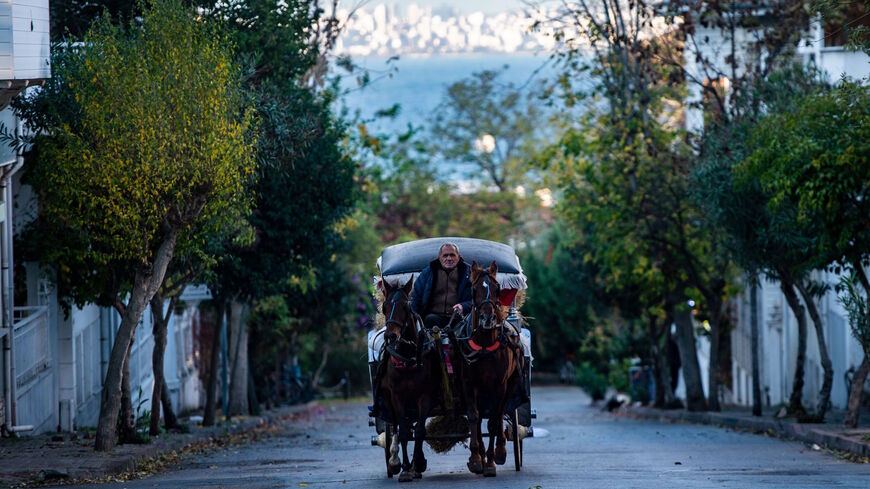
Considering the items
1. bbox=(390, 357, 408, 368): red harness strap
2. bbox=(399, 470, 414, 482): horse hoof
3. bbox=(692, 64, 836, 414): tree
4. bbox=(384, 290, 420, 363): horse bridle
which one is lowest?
bbox=(399, 470, 414, 482): horse hoof

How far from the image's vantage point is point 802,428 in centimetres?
2342

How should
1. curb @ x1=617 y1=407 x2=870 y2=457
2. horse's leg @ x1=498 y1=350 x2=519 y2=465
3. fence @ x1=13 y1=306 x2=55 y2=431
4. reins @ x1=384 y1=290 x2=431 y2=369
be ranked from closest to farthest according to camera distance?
reins @ x1=384 y1=290 x2=431 y2=369, horse's leg @ x1=498 y1=350 x2=519 y2=465, curb @ x1=617 y1=407 x2=870 y2=457, fence @ x1=13 y1=306 x2=55 y2=431

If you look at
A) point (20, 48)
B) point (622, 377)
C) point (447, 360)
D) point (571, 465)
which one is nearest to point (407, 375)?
point (447, 360)

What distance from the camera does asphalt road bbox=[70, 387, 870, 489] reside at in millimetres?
13484

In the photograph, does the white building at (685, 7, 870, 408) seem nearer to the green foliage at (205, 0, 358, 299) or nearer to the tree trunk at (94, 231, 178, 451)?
the green foliage at (205, 0, 358, 299)

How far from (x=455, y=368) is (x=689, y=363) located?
80.5 feet

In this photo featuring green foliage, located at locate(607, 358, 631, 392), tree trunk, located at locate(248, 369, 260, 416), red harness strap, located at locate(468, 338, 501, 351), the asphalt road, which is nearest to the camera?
the asphalt road

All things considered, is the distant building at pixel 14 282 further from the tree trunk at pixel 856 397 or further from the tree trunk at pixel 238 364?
the tree trunk at pixel 856 397

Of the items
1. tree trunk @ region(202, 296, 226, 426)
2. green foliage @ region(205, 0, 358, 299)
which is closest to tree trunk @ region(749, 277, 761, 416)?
green foliage @ region(205, 0, 358, 299)

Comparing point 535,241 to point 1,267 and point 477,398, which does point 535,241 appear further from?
point 477,398

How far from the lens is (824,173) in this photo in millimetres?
19734

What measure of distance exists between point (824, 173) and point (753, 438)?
6449mm

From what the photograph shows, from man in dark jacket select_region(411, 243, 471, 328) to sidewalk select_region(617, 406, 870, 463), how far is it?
6362mm

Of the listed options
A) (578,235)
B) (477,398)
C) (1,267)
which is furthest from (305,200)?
(578,235)
